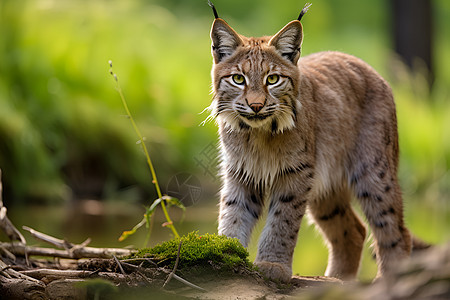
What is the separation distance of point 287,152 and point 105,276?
148 centimetres

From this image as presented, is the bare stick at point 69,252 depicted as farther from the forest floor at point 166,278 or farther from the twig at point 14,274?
the twig at point 14,274

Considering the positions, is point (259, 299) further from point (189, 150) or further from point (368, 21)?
point (368, 21)

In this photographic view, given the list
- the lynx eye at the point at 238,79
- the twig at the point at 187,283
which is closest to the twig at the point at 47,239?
the twig at the point at 187,283

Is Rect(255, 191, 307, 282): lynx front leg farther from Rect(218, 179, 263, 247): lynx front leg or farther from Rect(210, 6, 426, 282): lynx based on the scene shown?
Rect(218, 179, 263, 247): lynx front leg

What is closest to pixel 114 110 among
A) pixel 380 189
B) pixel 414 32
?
pixel 380 189

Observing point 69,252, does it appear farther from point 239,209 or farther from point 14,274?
point 239,209

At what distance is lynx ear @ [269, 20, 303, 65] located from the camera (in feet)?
13.3

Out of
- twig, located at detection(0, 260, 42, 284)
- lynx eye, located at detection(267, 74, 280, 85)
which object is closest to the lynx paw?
lynx eye, located at detection(267, 74, 280, 85)

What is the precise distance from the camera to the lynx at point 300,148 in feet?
13.2

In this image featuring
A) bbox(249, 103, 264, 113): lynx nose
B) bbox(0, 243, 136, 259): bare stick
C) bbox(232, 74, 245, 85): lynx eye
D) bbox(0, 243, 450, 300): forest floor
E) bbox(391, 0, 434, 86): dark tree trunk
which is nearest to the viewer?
bbox(0, 243, 450, 300): forest floor

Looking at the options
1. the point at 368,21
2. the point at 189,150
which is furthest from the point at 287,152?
the point at 368,21

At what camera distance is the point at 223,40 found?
13.6 feet

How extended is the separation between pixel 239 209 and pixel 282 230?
1.11 ft

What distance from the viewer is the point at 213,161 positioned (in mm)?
5234
